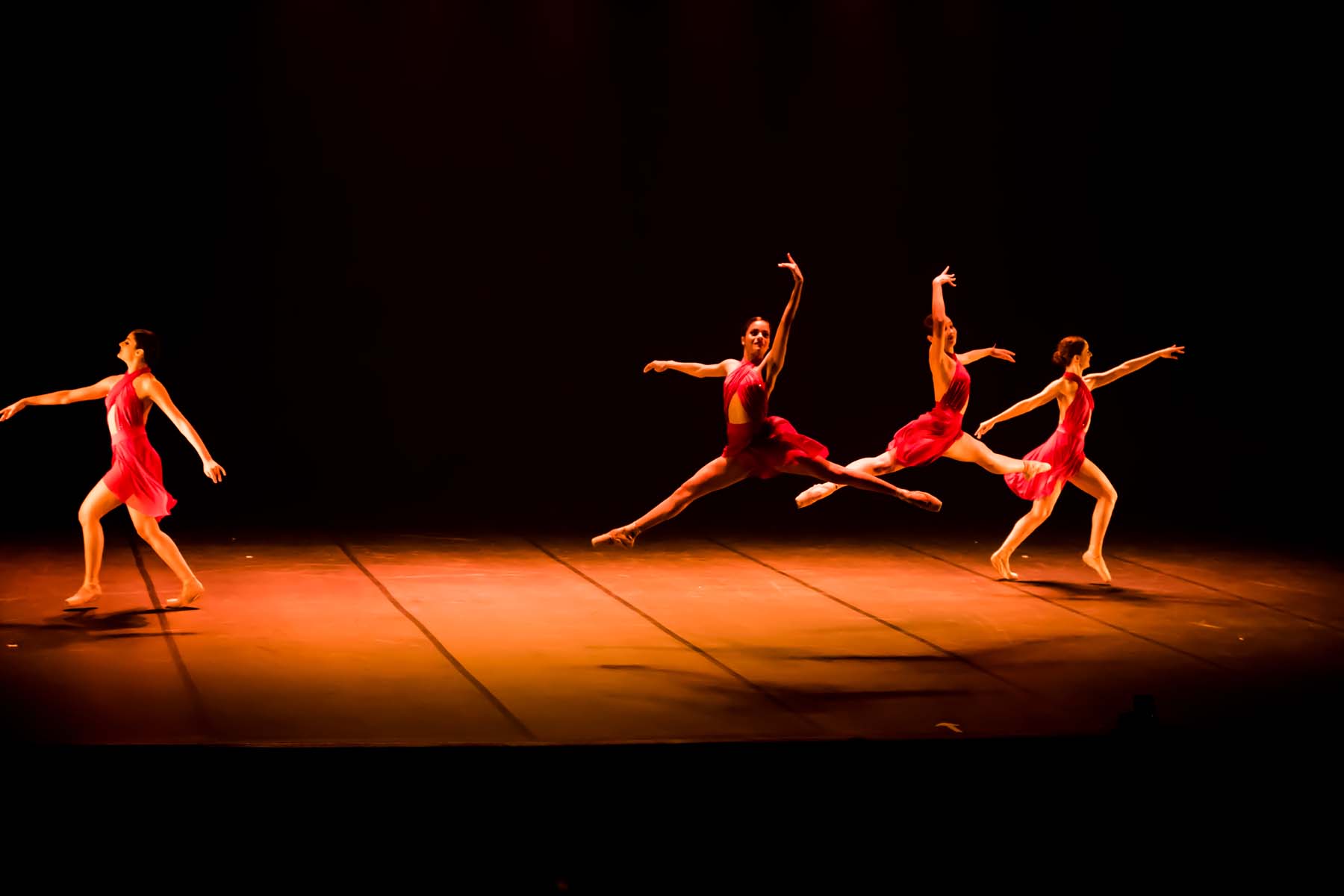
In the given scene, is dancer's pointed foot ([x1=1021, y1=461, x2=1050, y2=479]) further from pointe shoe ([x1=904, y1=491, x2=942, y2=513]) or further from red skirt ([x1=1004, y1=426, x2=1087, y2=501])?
pointe shoe ([x1=904, y1=491, x2=942, y2=513])

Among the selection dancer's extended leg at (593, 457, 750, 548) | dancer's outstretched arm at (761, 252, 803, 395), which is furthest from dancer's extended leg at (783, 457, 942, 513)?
dancer's outstretched arm at (761, 252, 803, 395)

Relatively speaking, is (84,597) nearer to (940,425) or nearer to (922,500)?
(922,500)

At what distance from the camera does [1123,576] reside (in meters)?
7.76

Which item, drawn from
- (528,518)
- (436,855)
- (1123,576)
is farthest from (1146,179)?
(436,855)

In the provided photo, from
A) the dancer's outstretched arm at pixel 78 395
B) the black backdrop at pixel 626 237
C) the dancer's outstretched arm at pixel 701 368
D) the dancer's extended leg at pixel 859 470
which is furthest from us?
the black backdrop at pixel 626 237

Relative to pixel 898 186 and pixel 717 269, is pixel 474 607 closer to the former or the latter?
pixel 717 269

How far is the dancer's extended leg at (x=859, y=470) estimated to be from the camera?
277 inches

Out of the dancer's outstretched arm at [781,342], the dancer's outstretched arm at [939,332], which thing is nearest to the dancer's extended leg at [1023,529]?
the dancer's outstretched arm at [939,332]

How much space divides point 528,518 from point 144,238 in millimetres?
3086

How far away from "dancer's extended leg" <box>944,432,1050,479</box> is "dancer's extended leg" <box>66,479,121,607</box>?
3.81 meters

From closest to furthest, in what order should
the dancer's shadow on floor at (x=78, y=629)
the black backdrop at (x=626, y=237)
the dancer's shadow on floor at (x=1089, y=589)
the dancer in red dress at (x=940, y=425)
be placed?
the dancer's shadow on floor at (x=78, y=629) → the dancer's shadow on floor at (x=1089, y=589) → the dancer in red dress at (x=940, y=425) → the black backdrop at (x=626, y=237)

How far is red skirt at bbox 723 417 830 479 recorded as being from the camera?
21.7 feet

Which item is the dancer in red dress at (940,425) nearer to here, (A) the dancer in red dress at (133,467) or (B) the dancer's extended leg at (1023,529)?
(B) the dancer's extended leg at (1023,529)

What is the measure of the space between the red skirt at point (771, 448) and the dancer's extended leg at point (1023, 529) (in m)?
1.35
